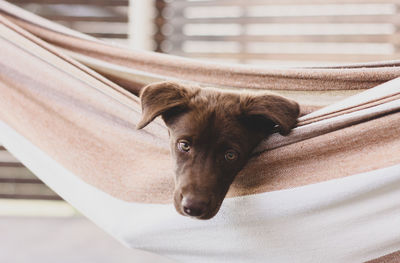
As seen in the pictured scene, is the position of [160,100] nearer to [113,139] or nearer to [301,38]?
[113,139]

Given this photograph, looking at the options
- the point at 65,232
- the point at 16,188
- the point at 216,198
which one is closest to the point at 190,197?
the point at 216,198

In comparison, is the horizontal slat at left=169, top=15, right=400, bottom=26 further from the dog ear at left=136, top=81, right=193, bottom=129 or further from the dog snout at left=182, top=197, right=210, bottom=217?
the dog snout at left=182, top=197, right=210, bottom=217

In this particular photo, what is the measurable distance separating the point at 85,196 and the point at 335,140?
0.75m

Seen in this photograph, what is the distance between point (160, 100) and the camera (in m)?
1.06

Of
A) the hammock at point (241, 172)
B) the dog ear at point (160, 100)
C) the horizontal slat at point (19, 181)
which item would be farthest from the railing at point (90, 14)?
the dog ear at point (160, 100)

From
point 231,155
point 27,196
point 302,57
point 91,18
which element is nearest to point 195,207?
point 231,155

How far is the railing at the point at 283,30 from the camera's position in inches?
116

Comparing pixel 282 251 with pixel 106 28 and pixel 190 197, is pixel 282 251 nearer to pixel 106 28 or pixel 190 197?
pixel 190 197

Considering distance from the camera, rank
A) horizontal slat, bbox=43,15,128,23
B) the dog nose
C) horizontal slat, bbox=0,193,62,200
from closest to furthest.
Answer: the dog nose < horizontal slat, bbox=43,15,128,23 < horizontal slat, bbox=0,193,62,200

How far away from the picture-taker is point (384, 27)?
2955 mm

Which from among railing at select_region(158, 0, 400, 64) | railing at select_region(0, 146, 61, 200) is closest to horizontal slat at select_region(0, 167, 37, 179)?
railing at select_region(0, 146, 61, 200)

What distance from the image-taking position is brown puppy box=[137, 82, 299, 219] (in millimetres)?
977

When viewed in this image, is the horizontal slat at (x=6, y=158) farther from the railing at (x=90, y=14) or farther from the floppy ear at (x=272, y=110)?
the floppy ear at (x=272, y=110)

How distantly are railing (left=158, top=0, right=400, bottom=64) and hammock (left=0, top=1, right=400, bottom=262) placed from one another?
58.6 inches
